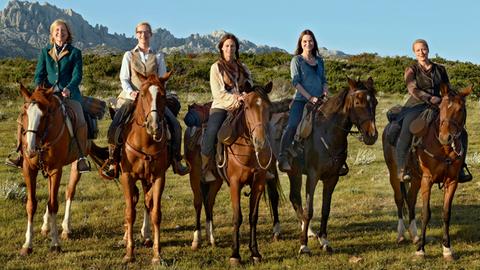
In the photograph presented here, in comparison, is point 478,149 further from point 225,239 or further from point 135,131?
point 135,131

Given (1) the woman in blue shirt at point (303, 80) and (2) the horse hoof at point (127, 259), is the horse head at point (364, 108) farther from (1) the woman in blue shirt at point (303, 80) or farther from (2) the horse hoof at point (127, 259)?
(2) the horse hoof at point (127, 259)

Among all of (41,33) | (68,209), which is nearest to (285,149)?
(68,209)

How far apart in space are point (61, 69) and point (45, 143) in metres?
1.37

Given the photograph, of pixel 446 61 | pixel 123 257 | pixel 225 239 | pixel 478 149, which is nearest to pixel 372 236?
pixel 225 239

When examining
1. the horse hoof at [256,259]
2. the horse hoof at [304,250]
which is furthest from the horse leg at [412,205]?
the horse hoof at [256,259]

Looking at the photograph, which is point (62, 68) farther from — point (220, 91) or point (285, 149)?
point (285, 149)

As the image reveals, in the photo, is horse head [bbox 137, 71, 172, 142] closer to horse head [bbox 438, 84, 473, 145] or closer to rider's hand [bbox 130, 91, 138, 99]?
rider's hand [bbox 130, 91, 138, 99]

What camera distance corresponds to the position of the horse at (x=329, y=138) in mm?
7879

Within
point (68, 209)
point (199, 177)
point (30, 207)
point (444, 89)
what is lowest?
point (68, 209)

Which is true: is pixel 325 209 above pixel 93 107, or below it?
below

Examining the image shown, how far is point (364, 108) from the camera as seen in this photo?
25.4ft

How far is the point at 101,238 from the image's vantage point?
8.86 meters

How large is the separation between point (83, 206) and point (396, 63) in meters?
30.3

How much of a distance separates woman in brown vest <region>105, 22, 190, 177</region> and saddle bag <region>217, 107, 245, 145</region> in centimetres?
73
